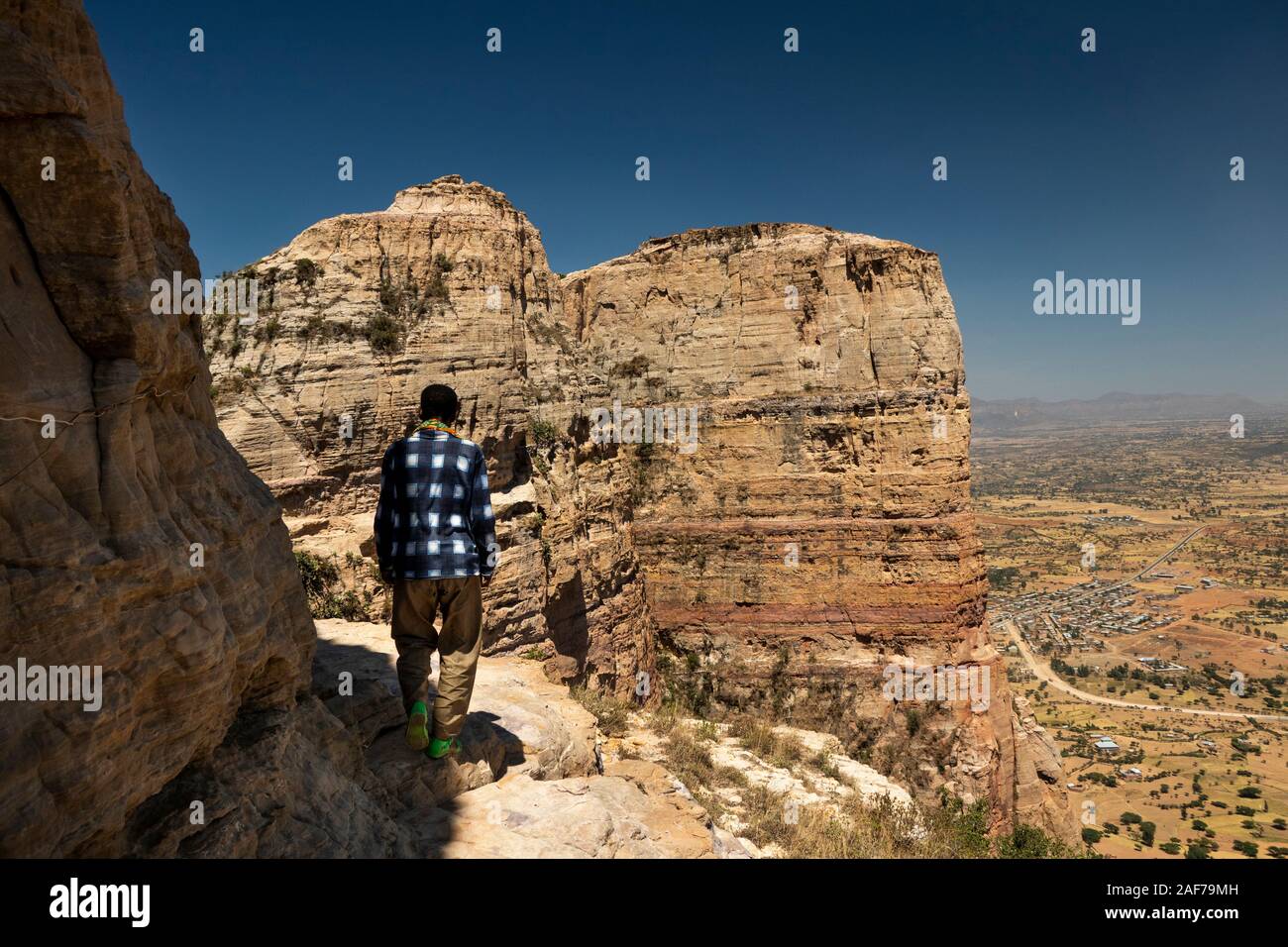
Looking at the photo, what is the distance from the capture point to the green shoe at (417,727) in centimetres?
513

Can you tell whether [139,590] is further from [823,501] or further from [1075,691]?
[1075,691]

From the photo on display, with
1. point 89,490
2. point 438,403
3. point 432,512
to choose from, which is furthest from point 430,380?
point 89,490

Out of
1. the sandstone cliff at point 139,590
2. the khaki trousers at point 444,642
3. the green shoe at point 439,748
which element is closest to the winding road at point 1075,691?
the sandstone cliff at point 139,590

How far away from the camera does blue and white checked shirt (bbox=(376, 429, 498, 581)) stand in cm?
491

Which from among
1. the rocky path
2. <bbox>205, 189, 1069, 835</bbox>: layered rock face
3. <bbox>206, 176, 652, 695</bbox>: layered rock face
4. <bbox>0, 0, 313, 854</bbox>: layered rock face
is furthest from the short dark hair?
<bbox>206, 176, 652, 695</bbox>: layered rock face

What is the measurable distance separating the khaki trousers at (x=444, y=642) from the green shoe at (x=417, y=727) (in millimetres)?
69

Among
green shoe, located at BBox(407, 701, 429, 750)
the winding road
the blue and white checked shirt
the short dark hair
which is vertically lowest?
the winding road

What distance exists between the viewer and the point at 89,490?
312 centimetres

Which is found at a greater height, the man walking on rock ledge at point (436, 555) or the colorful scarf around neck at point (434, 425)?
the colorful scarf around neck at point (434, 425)

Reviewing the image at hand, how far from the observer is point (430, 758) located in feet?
17.3

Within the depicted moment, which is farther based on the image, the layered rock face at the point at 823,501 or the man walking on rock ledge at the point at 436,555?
the layered rock face at the point at 823,501

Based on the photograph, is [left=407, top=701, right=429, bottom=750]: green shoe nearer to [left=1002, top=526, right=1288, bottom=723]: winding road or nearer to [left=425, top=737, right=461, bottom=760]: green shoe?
[left=425, top=737, right=461, bottom=760]: green shoe

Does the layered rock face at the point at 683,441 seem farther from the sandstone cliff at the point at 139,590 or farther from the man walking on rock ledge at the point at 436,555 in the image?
the sandstone cliff at the point at 139,590

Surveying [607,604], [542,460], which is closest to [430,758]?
[542,460]
